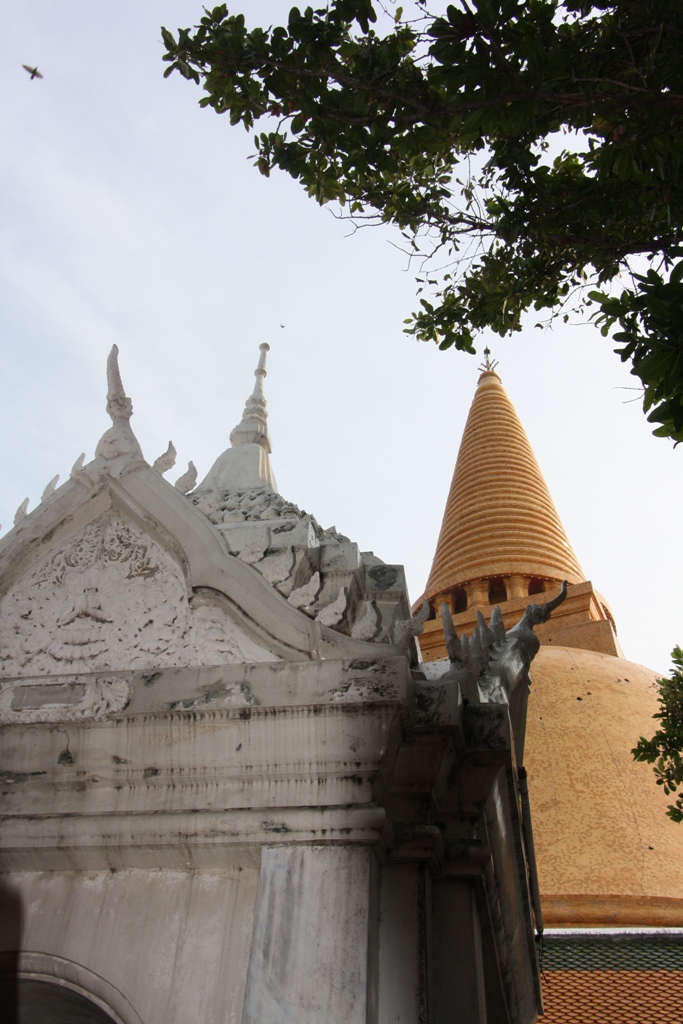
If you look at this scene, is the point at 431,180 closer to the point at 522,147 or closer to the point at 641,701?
the point at 522,147

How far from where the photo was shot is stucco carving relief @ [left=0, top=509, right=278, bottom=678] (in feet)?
11.1

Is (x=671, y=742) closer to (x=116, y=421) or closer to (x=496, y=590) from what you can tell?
(x=116, y=421)

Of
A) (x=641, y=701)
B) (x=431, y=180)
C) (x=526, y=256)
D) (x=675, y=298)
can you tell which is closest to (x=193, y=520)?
(x=675, y=298)

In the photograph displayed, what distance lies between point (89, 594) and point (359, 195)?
130 inches

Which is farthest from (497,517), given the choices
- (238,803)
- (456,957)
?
(238,803)

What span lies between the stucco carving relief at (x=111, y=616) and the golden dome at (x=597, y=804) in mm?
8117

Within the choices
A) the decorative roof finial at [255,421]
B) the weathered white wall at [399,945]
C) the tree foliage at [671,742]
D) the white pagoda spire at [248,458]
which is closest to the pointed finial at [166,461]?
the white pagoda spire at [248,458]

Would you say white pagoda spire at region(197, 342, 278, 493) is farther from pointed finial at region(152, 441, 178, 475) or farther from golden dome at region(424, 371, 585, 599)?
golden dome at region(424, 371, 585, 599)

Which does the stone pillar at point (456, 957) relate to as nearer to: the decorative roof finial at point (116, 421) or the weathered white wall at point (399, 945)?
the weathered white wall at point (399, 945)

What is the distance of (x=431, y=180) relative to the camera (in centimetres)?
580

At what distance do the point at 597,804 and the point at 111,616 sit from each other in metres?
9.79

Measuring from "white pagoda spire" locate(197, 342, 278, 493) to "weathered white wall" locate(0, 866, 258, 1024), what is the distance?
7.92ft

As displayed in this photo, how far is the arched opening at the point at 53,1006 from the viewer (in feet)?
9.57

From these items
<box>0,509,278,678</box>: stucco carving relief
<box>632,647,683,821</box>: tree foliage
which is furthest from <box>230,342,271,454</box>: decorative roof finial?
<box>632,647,683,821</box>: tree foliage
